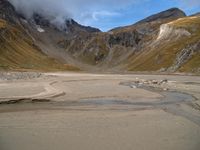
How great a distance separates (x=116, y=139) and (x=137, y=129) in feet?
10.9

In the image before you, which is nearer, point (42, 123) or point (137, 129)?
point (137, 129)

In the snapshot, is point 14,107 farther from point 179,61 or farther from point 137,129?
point 179,61

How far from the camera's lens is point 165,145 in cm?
1706

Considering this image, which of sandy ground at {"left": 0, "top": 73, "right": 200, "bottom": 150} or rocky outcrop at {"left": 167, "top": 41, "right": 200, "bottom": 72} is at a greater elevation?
rocky outcrop at {"left": 167, "top": 41, "right": 200, "bottom": 72}

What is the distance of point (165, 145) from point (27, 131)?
26.2 feet

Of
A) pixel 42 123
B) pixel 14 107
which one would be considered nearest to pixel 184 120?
pixel 42 123

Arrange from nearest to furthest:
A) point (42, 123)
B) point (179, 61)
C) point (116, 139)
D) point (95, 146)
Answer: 1. point (95, 146)
2. point (116, 139)
3. point (42, 123)
4. point (179, 61)

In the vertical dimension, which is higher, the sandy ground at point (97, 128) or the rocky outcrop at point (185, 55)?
the rocky outcrop at point (185, 55)

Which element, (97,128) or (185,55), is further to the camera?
(185,55)

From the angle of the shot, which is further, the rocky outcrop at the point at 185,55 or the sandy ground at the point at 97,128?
the rocky outcrop at the point at 185,55

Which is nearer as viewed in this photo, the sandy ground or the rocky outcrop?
the sandy ground

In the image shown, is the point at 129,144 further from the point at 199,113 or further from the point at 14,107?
the point at 14,107

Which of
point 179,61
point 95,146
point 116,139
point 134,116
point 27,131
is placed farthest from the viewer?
point 179,61

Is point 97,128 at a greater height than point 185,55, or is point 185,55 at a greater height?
point 185,55
